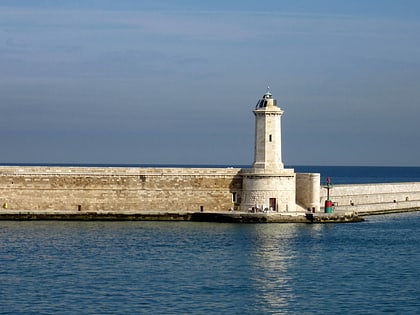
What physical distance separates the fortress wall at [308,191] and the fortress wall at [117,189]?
9.78ft

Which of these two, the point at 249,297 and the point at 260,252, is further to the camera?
the point at 260,252

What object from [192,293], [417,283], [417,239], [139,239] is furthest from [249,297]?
[417,239]

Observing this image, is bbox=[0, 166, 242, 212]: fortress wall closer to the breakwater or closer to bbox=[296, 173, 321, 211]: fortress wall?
the breakwater

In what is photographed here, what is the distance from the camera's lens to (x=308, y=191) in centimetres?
4606

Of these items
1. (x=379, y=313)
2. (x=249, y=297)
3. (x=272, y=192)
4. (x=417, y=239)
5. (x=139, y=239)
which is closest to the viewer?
(x=379, y=313)

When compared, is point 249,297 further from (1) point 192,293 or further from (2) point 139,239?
(2) point 139,239

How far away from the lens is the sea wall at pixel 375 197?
5229cm

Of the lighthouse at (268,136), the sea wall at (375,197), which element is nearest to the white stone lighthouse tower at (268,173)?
the lighthouse at (268,136)

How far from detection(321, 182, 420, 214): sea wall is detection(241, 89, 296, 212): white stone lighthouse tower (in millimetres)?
4964

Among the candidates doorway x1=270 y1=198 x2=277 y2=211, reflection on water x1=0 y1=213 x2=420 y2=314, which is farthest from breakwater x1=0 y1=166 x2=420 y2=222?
reflection on water x1=0 y1=213 x2=420 y2=314

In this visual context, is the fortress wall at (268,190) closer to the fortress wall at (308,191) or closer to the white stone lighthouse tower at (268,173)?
the white stone lighthouse tower at (268,173)

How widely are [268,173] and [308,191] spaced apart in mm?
2644

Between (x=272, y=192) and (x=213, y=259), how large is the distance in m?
12.2

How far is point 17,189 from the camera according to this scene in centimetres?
4534
